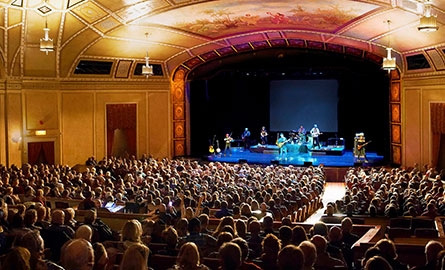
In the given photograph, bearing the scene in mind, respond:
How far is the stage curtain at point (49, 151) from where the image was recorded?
78.8 feet

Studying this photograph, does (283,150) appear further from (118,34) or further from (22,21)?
(22,21)

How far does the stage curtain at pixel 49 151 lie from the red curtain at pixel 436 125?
52.6 ft

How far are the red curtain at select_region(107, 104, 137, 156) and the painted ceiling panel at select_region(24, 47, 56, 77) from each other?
3.52 meters

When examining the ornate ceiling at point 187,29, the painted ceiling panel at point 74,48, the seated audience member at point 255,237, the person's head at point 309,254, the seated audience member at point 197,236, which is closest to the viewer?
the person's head at point 309,254

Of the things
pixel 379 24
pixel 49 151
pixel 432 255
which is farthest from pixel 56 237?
pixel 49 151

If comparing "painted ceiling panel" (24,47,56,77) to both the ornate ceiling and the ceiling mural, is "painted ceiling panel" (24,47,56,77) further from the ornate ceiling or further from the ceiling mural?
the ceiling mural

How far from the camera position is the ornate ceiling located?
58.9ft

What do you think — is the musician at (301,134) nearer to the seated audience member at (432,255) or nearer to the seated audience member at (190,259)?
the seated audience member at (432,255)

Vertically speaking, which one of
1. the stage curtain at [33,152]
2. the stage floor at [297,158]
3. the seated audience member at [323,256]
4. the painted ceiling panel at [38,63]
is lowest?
the seated audience member at [323,256]

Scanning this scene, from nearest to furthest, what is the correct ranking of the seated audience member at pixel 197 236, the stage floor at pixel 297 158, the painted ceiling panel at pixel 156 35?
the seated audience member at pixel 197 236 → the painted ceiling panel at pixel 156 35 → the stage floor at pixel 297 158

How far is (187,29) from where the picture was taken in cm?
2177

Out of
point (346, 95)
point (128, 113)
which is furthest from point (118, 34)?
point (346, 95)

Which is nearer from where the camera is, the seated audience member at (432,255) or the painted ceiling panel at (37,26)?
the seated audience member at (432,255)

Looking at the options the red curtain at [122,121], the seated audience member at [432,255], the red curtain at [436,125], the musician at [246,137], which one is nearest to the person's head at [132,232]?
the seated audience member at [432,255]
